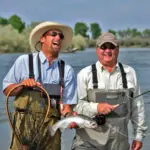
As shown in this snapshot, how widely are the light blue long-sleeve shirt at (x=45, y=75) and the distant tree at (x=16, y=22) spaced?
94.7m

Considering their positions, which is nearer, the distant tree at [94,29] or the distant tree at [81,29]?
the distant tree at [81,29]

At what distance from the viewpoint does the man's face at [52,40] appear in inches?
210

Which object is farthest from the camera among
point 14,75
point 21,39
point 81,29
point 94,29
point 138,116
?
point 94,29

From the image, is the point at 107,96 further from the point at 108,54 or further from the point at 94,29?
the point at 94,29

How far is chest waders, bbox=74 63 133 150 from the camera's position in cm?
521

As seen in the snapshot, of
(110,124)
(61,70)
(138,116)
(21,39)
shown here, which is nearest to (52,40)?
(61,70)

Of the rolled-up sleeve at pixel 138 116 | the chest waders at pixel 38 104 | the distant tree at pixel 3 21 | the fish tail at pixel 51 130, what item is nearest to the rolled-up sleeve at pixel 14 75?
the chest waders at pixel 38 104

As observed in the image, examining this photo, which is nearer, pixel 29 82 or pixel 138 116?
pixel 29 82

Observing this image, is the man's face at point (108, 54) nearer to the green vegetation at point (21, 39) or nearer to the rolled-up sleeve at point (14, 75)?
the rolled-up sleeve at point (14, 75)

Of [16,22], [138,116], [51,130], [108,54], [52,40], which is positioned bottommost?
[51,130]

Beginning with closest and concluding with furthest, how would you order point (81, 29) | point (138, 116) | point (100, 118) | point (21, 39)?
1. point (100, 118)
2. point (138, 116)
3. point (21, 39)
4. point (81, 29)

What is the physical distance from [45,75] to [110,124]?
84cm

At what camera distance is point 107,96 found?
17.0 feet

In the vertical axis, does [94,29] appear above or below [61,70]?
above
